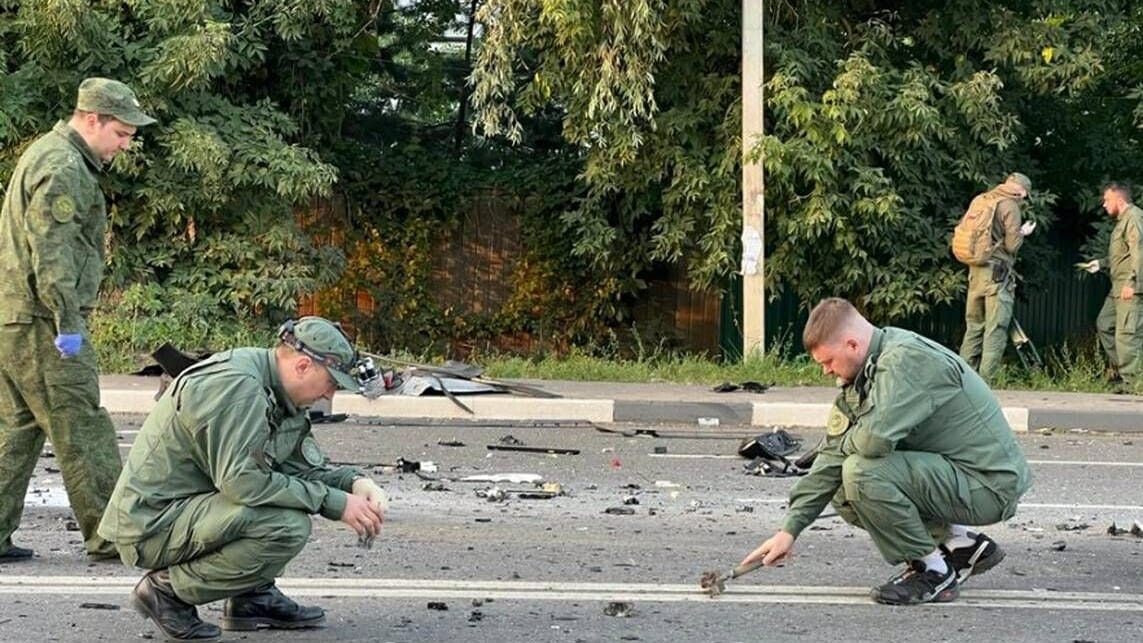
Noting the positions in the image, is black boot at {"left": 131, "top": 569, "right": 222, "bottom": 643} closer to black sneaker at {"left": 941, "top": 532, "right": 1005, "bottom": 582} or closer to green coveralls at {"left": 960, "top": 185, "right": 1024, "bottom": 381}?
black sneaker at {"left": 941, "top": 532, "right": 1005, "bottom": 582}

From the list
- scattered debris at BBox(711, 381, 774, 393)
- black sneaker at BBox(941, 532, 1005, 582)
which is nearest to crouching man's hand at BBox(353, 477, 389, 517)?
black sneaker at BBox(941, 532, 1005, 582)

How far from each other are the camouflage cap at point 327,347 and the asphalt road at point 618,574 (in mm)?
1015

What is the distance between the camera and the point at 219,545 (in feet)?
15.6

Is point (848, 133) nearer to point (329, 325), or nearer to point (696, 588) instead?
point (696, 588)

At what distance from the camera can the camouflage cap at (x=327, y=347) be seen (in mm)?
4719

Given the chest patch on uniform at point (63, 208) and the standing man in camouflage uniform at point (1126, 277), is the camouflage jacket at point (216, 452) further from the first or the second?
the standing man in camouflage uniform at point (1126, 277)

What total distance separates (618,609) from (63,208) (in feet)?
8.66

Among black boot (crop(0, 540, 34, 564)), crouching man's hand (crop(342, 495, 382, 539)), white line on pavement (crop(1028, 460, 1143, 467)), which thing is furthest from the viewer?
white line on pavement (crop(1028, 460, 1143, 467))

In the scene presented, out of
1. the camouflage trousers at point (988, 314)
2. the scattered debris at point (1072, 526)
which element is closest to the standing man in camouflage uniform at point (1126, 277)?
the camouflage trousers at point (988, 314)

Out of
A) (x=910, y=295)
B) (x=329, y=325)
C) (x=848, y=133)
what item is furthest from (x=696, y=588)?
(x=910, y=295)

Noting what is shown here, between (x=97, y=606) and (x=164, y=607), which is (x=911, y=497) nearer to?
(x=164, y=607)

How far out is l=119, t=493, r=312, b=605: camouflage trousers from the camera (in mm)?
4711

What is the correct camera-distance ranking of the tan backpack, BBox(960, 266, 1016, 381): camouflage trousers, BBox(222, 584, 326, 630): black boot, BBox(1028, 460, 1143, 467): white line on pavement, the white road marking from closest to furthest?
BBox(222, 584, 326, 630): black boot < the white road marking < BBox(1028, 460, 1143, 467): white line on pavement < the tan backpack < BBox(960, 266, 1016, 381): camouflage trousers

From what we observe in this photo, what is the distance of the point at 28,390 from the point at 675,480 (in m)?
4.06
